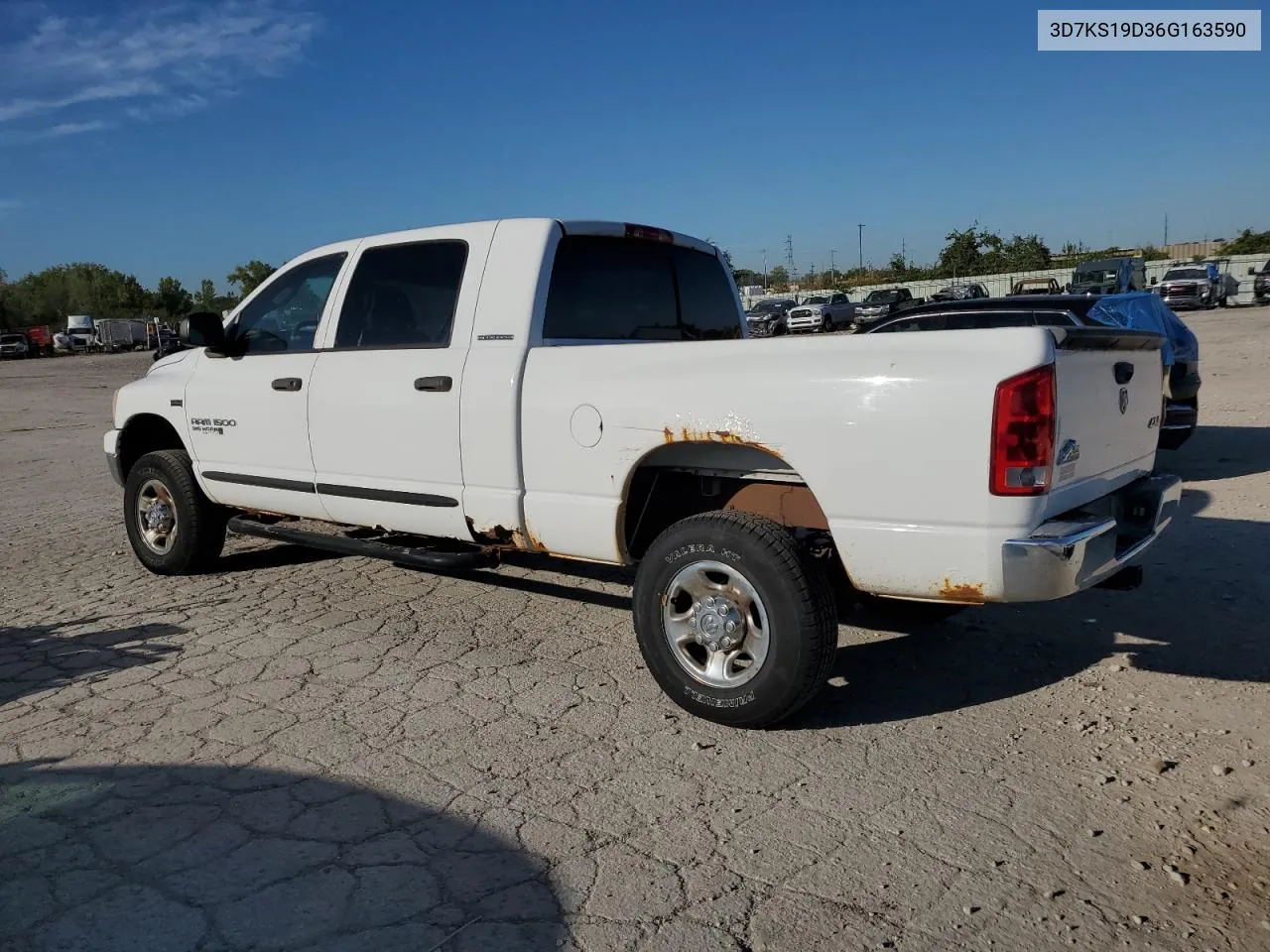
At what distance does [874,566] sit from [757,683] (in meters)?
0.64

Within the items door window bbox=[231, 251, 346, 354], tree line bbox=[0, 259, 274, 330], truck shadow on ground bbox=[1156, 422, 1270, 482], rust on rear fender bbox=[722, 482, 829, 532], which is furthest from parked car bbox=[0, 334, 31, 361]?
rust on rear fender bbox=[722, 482, 829, 532]

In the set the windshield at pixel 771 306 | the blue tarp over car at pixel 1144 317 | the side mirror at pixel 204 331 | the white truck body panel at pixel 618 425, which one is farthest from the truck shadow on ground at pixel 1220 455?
the windshield at pixel 771 306

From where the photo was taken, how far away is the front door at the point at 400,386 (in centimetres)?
473

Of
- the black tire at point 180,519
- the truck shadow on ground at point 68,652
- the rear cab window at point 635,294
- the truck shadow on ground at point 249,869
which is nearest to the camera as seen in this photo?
the truck shadow on ground at point 249,869

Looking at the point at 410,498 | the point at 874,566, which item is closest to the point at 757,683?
the point at 874,566

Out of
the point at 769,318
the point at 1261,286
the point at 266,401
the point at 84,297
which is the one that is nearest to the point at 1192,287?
the point at 1261,286

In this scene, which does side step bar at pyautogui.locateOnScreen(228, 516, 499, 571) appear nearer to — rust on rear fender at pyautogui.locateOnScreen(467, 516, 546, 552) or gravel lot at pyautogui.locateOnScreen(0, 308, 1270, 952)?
rust on rear fender at pyautogui.locateOnScreen(467, 516, 546, 552)

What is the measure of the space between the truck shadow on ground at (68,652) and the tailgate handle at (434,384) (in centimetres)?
186

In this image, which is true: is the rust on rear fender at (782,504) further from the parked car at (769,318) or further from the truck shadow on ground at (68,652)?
the parked car at (769,318)

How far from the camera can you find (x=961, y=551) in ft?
11.0

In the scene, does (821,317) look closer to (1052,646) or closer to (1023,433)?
(1052,646)

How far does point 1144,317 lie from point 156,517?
8.81 metres

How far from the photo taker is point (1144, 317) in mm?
9570

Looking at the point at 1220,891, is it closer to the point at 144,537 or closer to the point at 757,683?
the point at 757,683
